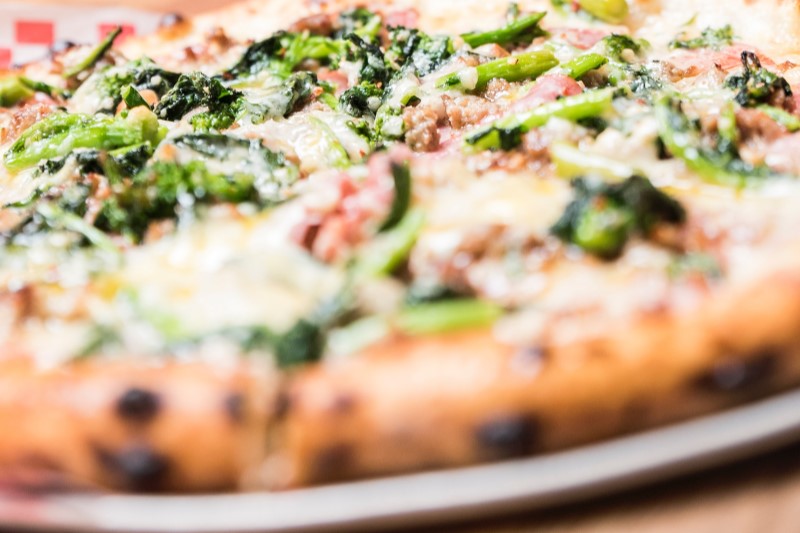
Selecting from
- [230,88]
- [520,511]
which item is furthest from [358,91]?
[520,511]

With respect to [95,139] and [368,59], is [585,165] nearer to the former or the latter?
[368,59]

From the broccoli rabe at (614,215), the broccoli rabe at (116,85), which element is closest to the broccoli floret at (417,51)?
the broccoli rabe at (116,85)

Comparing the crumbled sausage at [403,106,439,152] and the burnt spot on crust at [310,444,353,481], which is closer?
the burnt spot on crust at [310,444,353,481]

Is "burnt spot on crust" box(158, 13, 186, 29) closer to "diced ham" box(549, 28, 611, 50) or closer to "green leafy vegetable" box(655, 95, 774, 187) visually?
"diced ham" box(549, 28, 611, 50)

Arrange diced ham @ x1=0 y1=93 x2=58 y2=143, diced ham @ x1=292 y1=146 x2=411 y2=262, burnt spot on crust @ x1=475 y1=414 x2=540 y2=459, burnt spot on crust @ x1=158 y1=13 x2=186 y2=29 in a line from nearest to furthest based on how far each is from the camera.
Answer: burnt spot on crust @ x1=475 y1=414 x2=540 y2=459
diced ham @ x1=292 y1=146 x2=411 y2=262
diced ham @ x1=0 y1=93 x2=58 y2=143
burnt spot on crust @ x1=158 y1=13 x2=186 y2=29

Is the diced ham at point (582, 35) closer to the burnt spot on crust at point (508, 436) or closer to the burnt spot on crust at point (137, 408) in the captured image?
the burnt spot on crust at point (508, 436)

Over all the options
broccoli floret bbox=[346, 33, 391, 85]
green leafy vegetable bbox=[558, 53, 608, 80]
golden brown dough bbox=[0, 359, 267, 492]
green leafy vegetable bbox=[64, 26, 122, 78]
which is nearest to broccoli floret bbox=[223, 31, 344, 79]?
broccoli floret bbox=[346, 33, 391, 85]

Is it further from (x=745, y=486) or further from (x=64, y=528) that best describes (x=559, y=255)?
(x=64, y=528)
